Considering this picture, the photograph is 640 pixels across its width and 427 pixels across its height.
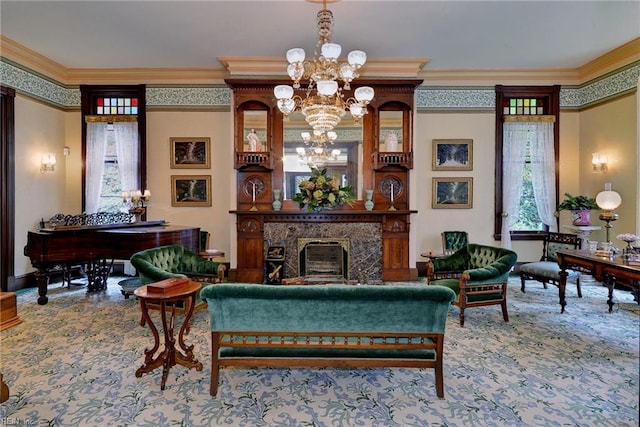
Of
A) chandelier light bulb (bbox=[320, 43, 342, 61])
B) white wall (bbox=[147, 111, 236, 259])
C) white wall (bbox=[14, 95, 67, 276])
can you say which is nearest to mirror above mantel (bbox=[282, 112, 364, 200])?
white wall (bbox=[147, 111, 236, 259])

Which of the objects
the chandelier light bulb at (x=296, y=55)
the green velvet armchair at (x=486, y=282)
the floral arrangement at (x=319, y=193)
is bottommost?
the green velvet armchair at (x=486, y=282)

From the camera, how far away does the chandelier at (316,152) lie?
20.8 ft

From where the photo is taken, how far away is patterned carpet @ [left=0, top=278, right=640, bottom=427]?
244cm

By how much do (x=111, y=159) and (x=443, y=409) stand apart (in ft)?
23.7

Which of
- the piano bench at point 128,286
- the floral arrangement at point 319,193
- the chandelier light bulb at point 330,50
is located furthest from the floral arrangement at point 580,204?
the piano bench at point 128,286

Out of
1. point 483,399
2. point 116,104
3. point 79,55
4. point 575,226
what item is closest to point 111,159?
point 116,104

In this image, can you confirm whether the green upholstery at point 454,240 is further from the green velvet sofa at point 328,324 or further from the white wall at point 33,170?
the white wall at point 33,170

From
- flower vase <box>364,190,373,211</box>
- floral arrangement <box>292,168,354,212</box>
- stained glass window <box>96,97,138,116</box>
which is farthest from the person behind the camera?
stained glass window <box>96,97,138,116</box>

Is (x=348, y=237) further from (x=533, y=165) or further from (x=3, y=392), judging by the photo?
(x=3, y=392)

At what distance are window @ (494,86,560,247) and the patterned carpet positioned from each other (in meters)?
2.85

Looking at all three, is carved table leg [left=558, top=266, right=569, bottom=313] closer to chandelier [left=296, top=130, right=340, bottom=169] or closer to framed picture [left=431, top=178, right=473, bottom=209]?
framed picture [left=431, top=178, right=473, bottom=209]

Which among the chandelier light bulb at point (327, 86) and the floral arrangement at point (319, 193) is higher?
the chandelier light bulb at point (327, 86)

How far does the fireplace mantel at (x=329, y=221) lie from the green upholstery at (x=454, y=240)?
29.8 inches

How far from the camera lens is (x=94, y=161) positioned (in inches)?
261
